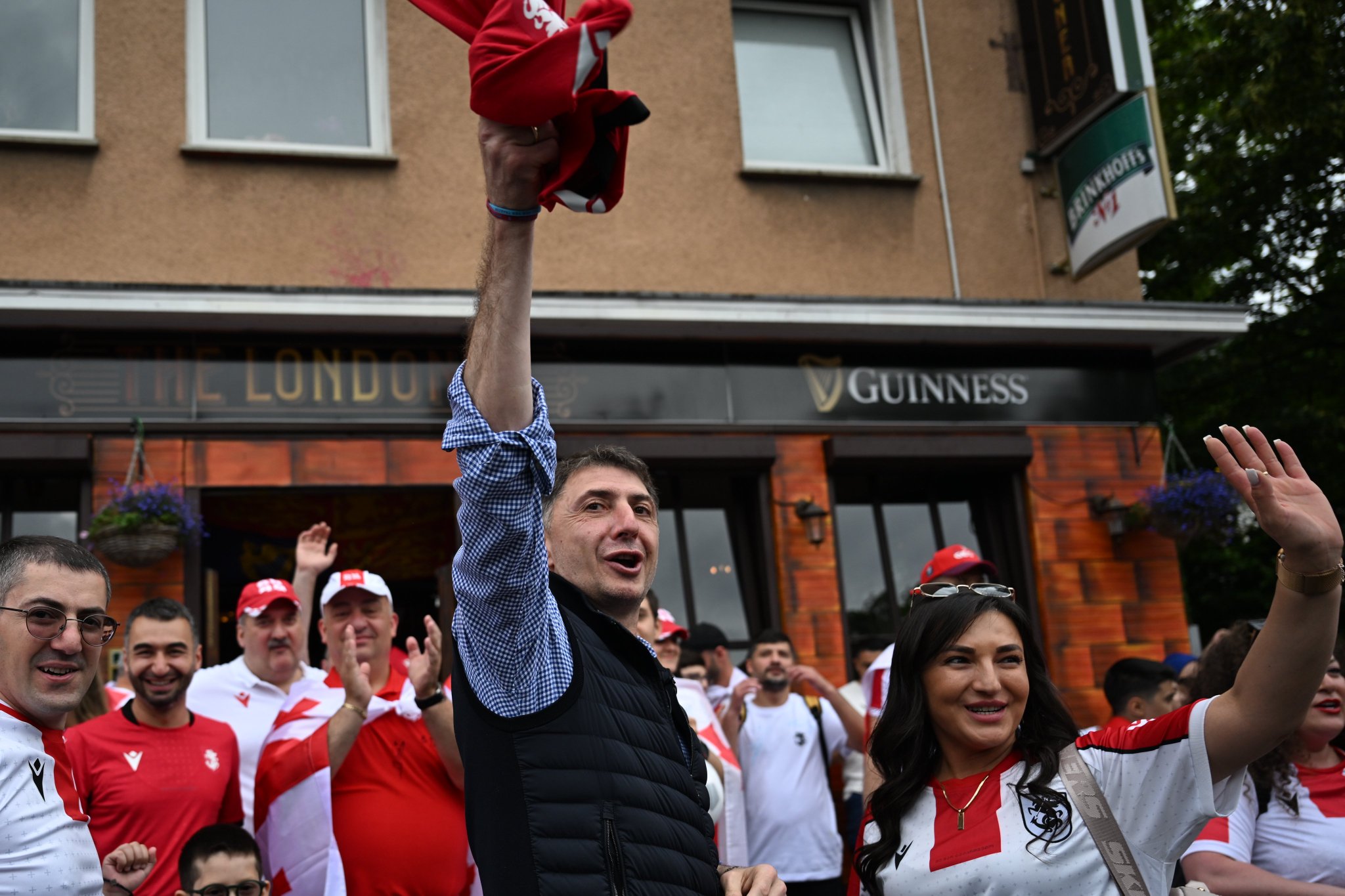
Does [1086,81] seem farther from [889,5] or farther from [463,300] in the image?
[463,300]

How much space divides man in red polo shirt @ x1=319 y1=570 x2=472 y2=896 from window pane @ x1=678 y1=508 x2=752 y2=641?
410 centimetres

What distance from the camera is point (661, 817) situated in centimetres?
239

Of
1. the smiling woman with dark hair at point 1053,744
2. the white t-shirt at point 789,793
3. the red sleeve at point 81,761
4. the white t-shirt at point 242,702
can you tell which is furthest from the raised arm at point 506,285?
the white t-shirt at point 789,793

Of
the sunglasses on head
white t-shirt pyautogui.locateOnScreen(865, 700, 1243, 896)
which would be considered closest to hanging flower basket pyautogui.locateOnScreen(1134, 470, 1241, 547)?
the sunglasses on head

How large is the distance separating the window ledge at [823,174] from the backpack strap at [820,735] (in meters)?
4.10

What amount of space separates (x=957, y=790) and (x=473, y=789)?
1.41 m

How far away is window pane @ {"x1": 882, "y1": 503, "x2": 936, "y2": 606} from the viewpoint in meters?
9.36

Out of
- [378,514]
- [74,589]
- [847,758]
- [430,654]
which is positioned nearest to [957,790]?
[430,654]

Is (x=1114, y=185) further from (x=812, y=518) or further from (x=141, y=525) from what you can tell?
(x=141, y=525)

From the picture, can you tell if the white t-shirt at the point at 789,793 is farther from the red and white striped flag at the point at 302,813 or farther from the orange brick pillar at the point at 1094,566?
the orange brick pillar at the point at 1094,566

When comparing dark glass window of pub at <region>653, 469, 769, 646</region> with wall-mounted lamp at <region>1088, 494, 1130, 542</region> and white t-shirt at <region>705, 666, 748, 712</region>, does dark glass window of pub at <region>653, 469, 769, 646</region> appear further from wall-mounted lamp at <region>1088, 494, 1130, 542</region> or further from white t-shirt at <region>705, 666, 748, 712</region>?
wall-mounted lamp at <region>1088, 494, 1130, 542</region>

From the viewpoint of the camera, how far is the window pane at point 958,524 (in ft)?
31.1

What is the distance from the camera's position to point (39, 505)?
7.94 metres

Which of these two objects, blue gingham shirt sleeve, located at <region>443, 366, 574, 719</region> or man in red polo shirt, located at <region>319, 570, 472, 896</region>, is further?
man in red polo shirt, located at <region>319, 570, 472, 896</region>
